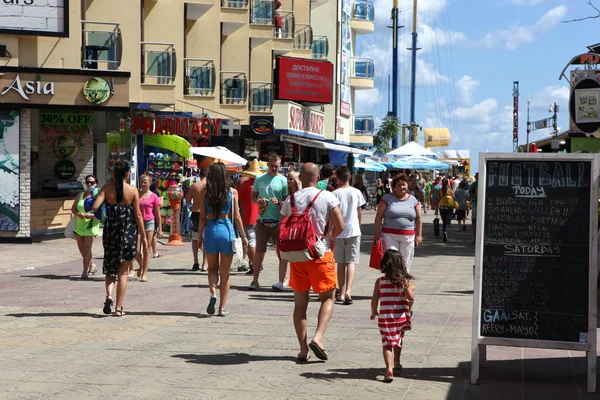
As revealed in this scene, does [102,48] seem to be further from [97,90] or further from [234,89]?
[234,89]

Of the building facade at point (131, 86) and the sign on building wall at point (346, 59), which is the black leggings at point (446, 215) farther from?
the sign on building wall at point (346, 59)

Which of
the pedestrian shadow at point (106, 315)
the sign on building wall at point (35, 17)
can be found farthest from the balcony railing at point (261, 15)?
the pedestrian shadow at point (106, 315)

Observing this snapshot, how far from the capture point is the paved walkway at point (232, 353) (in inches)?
294

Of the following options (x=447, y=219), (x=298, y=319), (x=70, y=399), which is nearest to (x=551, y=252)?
(x=298, y=319)

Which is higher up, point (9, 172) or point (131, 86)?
point (131, 86)

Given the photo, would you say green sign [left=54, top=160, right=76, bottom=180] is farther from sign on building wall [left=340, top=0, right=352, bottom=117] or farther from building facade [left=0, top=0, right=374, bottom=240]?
sign on building wall [left=340, top=0, right=352, bottom=117]

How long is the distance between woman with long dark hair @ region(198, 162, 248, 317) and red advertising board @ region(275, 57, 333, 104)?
30105 mm

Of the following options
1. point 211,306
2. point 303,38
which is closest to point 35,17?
point 211,306

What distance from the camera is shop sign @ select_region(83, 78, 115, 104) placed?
2280 cm

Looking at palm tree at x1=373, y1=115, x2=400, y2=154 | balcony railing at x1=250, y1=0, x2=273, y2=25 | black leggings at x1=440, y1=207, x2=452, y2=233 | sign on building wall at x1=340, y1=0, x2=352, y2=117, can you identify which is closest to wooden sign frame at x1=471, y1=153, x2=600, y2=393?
black leggings at x1=440, y1=207, x2=452, y2=233

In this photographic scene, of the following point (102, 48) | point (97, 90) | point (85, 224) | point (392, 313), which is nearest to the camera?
point (392, 313)

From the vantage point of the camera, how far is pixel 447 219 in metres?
26.2

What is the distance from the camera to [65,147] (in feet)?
84.7

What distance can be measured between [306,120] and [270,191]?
30.7 m
